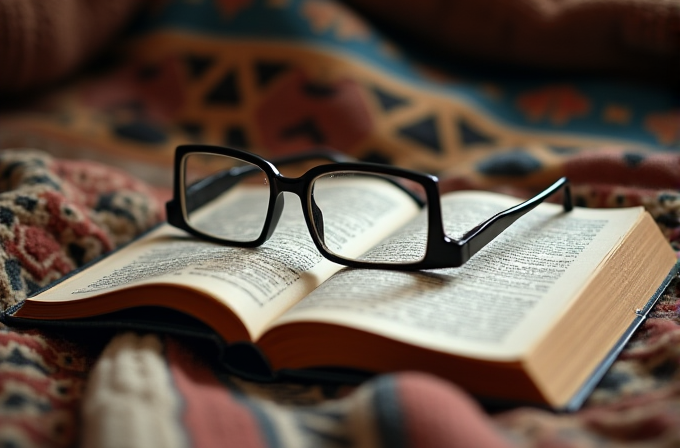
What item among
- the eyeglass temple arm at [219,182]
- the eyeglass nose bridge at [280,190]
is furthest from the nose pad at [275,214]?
the eyeglass temple arm at [219,182]

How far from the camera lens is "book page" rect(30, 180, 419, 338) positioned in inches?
22.5

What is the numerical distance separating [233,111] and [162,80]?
0.50 feet

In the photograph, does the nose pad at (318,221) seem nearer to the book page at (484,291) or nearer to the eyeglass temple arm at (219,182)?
the book page at (484,291)

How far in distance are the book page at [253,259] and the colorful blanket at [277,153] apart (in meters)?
0.05

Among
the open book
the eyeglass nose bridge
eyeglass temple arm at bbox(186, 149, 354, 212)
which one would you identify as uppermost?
the eyeglass nose bridge

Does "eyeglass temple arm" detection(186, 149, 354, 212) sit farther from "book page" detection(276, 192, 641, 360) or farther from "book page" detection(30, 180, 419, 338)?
"book page" detection(276, 192, 641, 360)

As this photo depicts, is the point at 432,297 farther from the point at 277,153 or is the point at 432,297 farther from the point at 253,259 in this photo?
the point at 277,153

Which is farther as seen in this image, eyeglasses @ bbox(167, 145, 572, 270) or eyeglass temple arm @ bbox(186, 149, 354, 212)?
eyeglass temple arm @ bbox(186, 149, 354, 212)

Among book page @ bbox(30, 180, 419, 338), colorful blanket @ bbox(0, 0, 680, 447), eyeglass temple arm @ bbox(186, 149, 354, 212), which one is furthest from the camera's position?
eyeglass temple arm @ bbox(186, 149, 354, 212)

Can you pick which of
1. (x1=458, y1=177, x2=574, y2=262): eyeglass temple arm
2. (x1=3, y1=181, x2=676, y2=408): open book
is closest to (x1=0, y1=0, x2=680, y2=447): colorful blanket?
(x1=3, y1=181, x2=676, y2=408): open book

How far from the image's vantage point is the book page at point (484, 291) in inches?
19.3

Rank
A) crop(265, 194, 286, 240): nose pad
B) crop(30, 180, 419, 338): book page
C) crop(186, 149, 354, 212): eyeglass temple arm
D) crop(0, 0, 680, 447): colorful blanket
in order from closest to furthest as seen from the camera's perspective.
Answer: crop(0, 0, 680, 447): colorful blanket → crop(30, 180, 419, 338): book page → crop(265, 194, 286, 240): nose pad → crop(186, 149, 354, 212): eyeglass temple arm

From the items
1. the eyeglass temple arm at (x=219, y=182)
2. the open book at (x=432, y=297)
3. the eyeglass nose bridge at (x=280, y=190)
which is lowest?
the open book at (x=432, y=297)

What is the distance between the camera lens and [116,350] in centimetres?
Answer: 55
